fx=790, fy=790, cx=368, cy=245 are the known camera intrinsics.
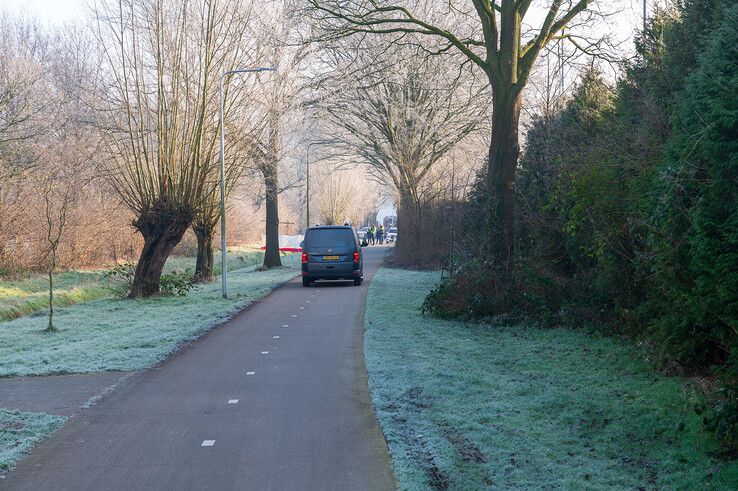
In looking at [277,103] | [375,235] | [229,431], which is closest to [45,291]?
[277,103]

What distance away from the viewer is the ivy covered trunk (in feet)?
52.2

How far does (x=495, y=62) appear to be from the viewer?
1623 centimetres

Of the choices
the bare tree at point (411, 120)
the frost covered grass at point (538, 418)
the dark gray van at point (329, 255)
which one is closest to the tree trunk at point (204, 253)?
the dark gray van at point (329, 255)

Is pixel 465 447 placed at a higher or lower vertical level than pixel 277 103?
lower

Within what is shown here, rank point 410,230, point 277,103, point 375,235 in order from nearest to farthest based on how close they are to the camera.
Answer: point 277,103 → point 410,230 → point 375,235

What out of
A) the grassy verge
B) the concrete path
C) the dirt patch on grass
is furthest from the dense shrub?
the grassy verge

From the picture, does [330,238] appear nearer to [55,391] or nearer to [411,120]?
[411,120]

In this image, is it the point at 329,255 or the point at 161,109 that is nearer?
the point at 161,109

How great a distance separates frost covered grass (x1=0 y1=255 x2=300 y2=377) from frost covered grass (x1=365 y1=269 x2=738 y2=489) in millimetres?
3835

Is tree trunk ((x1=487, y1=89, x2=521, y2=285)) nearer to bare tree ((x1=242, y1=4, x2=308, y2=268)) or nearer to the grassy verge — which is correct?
bare tree ((x1=242, y1=4, x2=308, y2=268))

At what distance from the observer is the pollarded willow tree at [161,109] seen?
21.0 m

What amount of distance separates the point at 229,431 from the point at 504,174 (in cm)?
993

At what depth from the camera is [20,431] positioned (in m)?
7.45

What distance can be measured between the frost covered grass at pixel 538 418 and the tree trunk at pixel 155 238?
35.6ft
